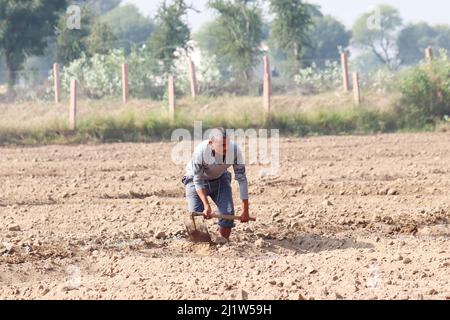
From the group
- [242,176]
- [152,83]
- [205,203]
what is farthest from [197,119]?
[205,203]

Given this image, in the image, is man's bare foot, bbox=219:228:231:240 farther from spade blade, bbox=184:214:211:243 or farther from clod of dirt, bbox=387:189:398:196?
clod of dirt, bbox=387:189:398:196

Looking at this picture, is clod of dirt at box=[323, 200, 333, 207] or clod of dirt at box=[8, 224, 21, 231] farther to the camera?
clod of dirt at box=[323, 200, 333, 207]

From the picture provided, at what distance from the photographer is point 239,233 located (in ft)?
38.8

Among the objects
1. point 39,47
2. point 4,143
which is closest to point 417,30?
point 39,47

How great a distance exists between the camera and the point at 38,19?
39.2 metres

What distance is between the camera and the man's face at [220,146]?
10.7 metres

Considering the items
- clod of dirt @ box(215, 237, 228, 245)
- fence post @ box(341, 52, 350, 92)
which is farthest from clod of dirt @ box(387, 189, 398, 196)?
fence post @ box(341, 52, 350, 92)

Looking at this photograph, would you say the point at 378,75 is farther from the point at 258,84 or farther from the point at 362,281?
the point at 362,281

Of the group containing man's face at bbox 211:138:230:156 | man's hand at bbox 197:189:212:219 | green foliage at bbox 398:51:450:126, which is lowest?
man's hand at bbox 197:189:212:219

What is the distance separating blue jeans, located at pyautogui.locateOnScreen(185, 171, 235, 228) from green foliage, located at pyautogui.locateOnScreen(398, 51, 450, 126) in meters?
14.8

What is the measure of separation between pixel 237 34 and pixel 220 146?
26.5 meters

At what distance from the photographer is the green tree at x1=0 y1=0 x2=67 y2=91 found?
3725cm
